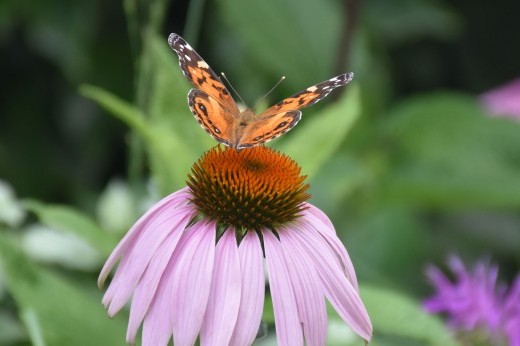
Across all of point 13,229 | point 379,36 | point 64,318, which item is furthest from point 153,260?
point 379,36

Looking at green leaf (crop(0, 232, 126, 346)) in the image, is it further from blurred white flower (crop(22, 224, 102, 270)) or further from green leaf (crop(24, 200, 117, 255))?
blurred white flower (crop(22, 224, 102, 270))

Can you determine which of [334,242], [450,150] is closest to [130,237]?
[334,242]

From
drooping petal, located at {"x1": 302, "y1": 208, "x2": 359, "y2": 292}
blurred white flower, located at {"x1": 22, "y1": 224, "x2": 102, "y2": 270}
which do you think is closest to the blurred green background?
blurred white flower, located at {"x1": 22, "y1": 224, "x2": 102, "y2": 270}

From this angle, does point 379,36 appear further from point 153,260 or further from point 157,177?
point 153,260

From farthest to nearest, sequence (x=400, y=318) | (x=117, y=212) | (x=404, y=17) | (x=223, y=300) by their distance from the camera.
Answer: (x=404, y=17) → (x=117, y=212) → (x=400, y=318) → (x=223, y=300)

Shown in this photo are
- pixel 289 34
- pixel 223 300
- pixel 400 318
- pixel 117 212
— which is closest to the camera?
pixel 223 300

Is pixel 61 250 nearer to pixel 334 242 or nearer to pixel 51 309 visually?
pixel 51 309

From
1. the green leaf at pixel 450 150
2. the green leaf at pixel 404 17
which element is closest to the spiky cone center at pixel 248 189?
the green leaf at pixel 450 150
